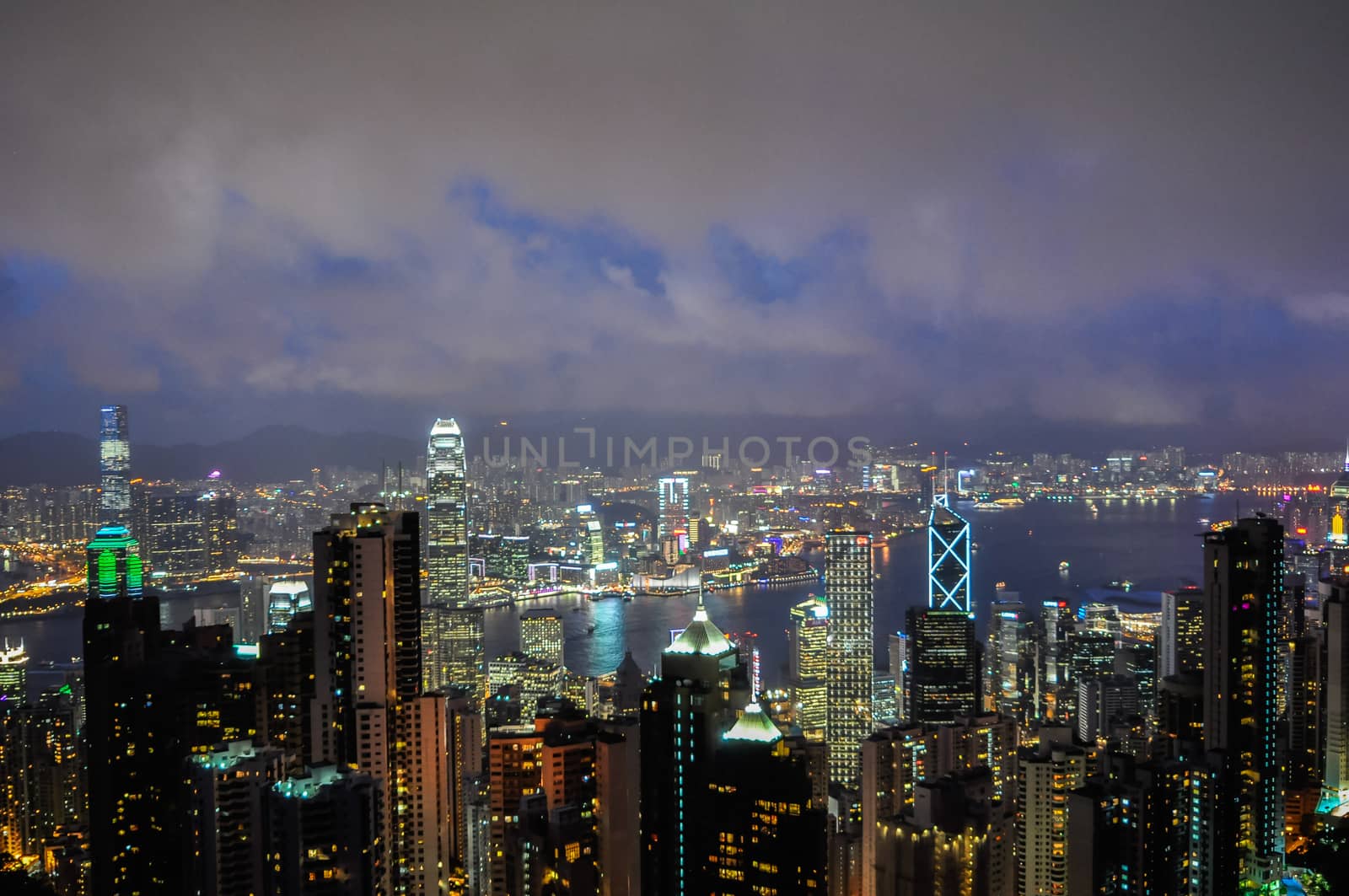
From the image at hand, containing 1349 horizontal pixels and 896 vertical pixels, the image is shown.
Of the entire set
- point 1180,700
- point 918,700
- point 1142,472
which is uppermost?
point 1142,472

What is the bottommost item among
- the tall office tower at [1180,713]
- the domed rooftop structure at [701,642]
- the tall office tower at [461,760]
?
the tall office tower at [461,760]

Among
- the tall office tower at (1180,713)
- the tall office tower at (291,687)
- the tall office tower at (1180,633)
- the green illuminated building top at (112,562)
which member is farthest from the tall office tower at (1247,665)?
the green illuminated building top at (112,562)

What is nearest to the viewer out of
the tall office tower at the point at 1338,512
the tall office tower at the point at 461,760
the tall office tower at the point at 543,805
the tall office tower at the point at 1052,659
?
the tall office tower at the point at 543,805

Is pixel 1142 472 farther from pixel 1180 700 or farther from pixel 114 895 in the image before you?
pixel 114 895

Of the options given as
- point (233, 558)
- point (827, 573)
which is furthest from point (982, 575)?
Result: point (233, 558)

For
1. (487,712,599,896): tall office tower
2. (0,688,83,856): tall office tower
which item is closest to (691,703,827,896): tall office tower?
(487,712,599,896): tall office tower

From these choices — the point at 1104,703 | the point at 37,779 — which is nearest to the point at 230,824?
the point at 37,779

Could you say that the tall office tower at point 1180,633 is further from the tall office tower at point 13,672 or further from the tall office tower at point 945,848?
the tall office tower at point 13,672
